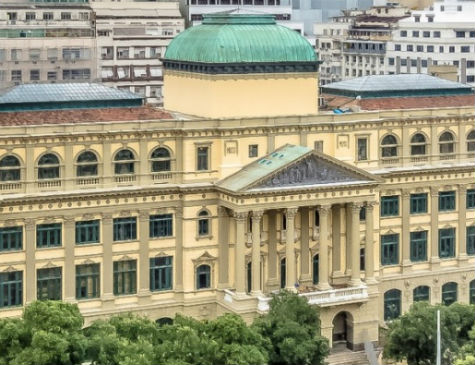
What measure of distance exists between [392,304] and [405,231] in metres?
6.41

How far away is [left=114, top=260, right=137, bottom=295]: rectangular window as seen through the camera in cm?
9731

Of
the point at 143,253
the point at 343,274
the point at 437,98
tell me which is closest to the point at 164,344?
the point at 143,253

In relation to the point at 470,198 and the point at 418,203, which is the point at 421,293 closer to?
the point at 418,203

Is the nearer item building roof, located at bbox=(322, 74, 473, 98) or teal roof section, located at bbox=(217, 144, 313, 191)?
teal roof section, located at bbox=(217, 144, 313, 191)

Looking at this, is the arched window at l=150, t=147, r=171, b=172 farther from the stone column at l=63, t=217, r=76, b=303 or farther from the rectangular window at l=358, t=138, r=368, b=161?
the rectangular window at l=358, t=138, r=368, b=161

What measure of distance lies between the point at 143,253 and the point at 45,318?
57.7 feet

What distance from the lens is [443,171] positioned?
10869cm

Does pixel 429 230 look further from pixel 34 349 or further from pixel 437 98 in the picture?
pixel 34 349

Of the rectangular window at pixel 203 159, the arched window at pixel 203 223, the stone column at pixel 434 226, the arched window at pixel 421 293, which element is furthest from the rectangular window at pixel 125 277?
the stone column at pixel 434 226

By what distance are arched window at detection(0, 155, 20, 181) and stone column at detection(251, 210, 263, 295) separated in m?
18.4

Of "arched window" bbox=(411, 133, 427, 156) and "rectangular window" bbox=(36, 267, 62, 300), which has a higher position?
"arched window" bbox=(411, 133, 427, 156)

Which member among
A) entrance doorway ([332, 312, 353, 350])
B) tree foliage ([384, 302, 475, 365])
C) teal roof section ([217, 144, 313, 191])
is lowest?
entrance doorway ([332, 312, 353, 350])

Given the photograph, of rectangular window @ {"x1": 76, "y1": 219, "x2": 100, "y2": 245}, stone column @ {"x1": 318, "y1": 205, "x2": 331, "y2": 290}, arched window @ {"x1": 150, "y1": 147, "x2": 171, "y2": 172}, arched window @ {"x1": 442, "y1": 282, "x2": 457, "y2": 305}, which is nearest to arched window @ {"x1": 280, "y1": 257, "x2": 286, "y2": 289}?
stone column @ {"x1": 318, "y1": 205, "x2": 331, "y2": 290}

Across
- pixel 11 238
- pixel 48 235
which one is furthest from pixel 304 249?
pixel 11 238
